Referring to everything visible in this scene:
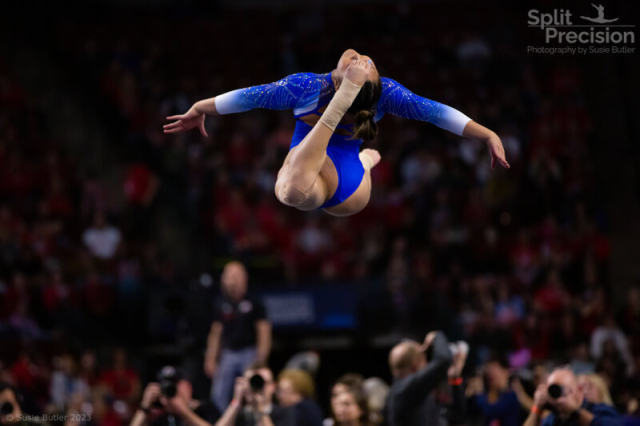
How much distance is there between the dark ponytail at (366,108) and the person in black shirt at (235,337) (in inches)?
121

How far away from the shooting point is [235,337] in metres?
7.16

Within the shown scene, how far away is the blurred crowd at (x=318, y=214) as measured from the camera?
870cm

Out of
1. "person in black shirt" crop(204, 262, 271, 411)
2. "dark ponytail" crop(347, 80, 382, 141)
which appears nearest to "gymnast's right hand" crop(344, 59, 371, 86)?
"dark ponytail" crop(347, 80, 382, 141)

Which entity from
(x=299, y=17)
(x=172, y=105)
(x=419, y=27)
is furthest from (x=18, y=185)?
(x=419, y=27)

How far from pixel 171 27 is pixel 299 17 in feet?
7.32

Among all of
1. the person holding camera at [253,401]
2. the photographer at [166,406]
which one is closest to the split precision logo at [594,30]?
the person holding camera at [253,401]

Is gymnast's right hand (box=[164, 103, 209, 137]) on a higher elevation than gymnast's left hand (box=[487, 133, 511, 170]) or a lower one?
higher

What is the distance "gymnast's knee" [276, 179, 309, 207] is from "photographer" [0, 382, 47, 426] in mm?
1987

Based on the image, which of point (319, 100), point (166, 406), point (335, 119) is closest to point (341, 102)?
point (335, 119)

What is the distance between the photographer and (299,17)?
14164 millimetres

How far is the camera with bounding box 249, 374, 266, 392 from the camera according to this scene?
15.1 ft

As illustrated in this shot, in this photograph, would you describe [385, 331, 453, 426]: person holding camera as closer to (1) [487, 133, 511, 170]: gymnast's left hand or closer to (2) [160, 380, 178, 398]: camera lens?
(1) [487, 133, 511, 170]: gymnast's left hand

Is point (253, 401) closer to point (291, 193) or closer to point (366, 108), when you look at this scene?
point (291, 193)

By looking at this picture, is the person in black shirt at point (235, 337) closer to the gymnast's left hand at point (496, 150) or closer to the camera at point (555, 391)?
the camera at point (555, 391)
